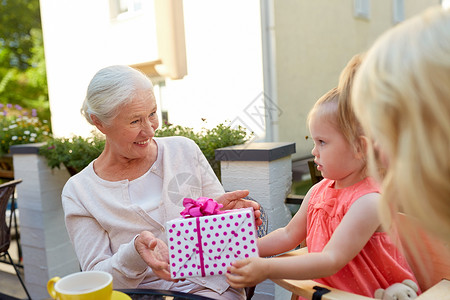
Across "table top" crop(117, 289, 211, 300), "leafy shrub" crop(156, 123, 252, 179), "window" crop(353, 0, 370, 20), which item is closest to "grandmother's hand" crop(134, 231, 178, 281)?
"table top" crop(117, 289, 211, 300)

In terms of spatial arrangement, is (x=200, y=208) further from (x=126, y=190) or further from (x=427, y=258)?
(x=427, y=258)

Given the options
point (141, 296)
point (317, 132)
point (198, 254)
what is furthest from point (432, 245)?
point (141, 296)

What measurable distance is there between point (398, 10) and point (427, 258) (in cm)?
842

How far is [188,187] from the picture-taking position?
69.5 inches

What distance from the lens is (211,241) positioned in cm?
117

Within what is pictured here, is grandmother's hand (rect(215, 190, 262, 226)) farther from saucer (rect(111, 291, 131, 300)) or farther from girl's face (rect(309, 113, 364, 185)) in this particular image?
saucer (rect(111, 291, 131, 300))

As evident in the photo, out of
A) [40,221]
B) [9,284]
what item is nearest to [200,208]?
[40,221]

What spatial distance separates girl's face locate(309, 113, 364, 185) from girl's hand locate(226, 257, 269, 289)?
36 centimetres

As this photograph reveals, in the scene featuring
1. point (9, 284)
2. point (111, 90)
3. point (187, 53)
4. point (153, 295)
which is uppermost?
point (187, 53)

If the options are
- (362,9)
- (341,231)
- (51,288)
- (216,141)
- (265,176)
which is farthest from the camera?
(362,9)

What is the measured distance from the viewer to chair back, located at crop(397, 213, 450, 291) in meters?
1.17

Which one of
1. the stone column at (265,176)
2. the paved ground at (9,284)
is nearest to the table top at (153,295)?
the stone column at (265,176)

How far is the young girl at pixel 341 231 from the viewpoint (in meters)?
1.15

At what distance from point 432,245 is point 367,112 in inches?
27.9
